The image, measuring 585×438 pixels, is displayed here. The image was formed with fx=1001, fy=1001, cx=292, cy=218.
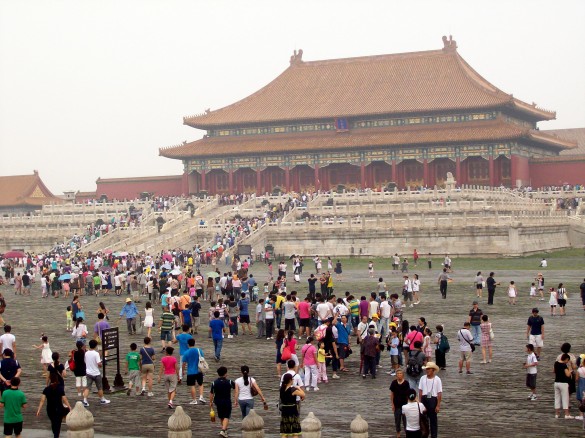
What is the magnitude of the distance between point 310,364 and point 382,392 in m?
1.43

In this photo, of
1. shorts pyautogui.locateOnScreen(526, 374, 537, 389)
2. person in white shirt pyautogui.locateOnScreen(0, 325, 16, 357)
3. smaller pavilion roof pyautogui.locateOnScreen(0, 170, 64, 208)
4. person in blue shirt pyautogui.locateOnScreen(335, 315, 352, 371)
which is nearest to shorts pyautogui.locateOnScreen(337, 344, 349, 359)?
person in blue shirt pyautogui.locateOnScreen(335, 315, 352, 371)

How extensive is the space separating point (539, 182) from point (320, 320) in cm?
5219

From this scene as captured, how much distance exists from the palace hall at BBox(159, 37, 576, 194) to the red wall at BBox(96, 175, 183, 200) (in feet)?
3.95

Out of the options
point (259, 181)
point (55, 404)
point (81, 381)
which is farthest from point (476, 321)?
point (259, 181)

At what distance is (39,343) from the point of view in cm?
2536

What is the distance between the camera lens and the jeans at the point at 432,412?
576 inches

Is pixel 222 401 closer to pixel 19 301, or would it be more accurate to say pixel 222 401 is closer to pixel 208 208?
pixel 19 301

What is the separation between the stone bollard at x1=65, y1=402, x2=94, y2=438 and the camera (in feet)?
46.6

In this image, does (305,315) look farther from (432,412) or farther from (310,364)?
(432,412)

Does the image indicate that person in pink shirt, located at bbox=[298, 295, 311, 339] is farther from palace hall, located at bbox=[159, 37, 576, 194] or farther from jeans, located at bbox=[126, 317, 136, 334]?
palace hall, located at bbox=[159, 37, 576, 194]

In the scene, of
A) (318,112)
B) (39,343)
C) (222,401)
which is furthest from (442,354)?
(318,112)

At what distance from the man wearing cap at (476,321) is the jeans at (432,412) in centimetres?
709

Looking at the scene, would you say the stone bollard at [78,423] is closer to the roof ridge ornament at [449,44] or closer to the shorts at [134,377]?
the shorts at [134,377]

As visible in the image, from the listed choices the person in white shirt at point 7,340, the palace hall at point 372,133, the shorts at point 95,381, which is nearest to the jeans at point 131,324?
the person in white shirt at point 7,340
